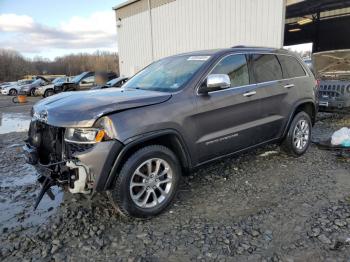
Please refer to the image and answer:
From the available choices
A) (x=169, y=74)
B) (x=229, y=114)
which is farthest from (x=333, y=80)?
(x=169, y=74)

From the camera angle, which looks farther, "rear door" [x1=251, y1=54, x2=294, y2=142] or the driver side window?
the driver side window

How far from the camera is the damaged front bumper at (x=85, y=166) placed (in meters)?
2.99

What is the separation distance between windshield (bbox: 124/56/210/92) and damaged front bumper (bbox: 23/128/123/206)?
1.16 meters

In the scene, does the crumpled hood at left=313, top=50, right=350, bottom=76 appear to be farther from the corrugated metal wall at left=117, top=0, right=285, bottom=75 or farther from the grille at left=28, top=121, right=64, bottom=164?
the grille at left=28, top=121, right=64, bottom=164

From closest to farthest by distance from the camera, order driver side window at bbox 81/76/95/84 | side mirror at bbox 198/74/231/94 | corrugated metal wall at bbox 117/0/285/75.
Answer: side mirror at bbox 198/74/231/94 → corrugated metal wall at bbox 117/0/285/75 → driver side window at bbox 81/76/95/84

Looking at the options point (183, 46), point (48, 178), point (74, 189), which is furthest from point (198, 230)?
point (183, 46)

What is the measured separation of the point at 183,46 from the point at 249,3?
14.7 feet

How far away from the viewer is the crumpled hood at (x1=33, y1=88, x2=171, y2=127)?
9.95 ft

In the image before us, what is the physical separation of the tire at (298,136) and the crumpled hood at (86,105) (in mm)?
2585

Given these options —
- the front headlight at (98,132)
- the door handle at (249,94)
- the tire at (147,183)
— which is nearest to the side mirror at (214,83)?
the door handle at (249,94)

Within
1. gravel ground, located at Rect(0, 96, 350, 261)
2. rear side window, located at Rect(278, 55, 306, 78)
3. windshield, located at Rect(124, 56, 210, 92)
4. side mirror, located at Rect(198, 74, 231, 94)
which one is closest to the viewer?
gravel ground, located at Rect(0, 96, 350, 261)

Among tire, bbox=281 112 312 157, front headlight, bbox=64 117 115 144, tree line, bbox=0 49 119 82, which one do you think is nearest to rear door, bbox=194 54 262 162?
tire, bbox=281 112 312 157

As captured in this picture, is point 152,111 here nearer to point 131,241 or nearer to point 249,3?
point 131,241

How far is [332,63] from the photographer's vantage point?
9836mm
